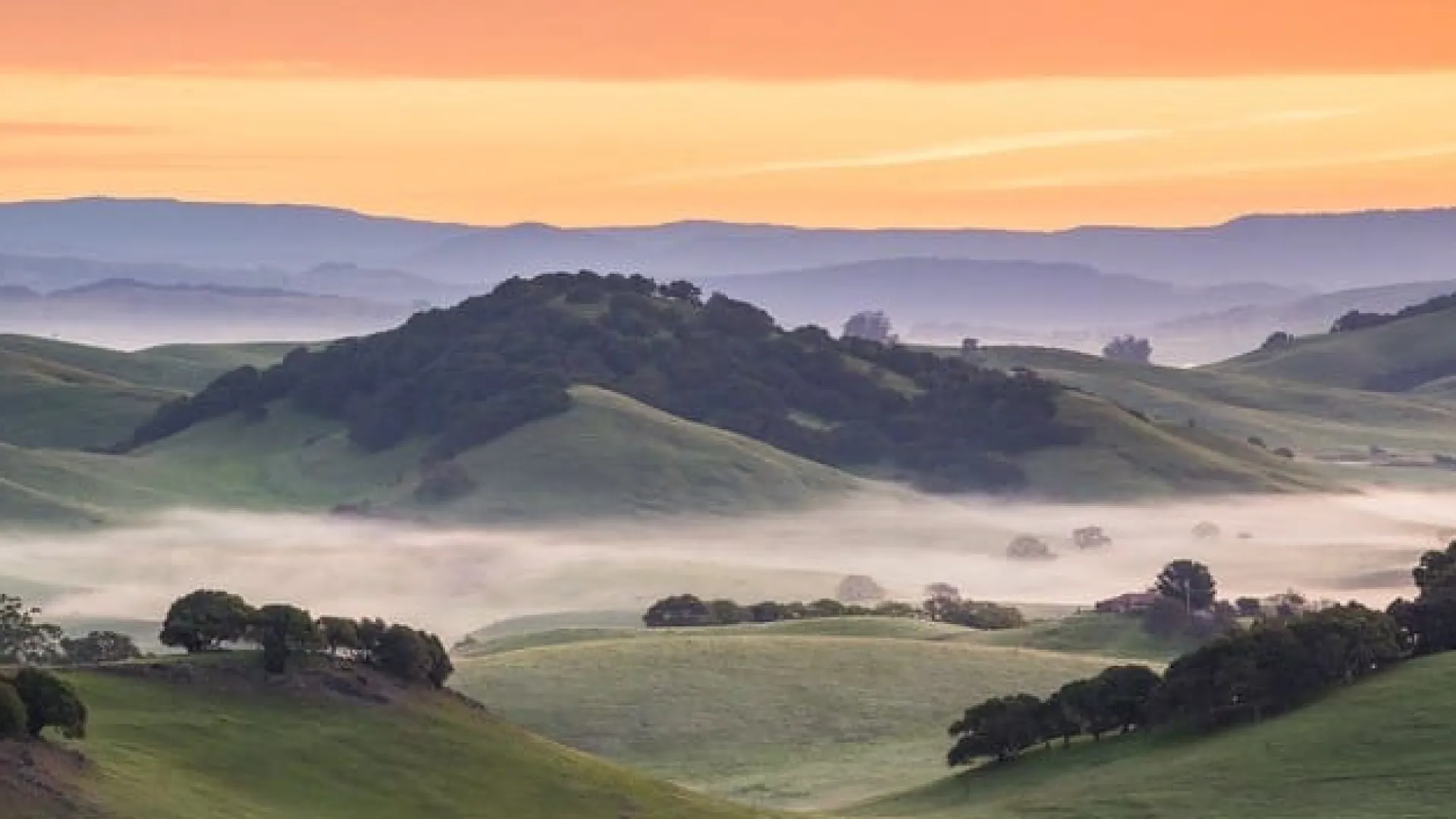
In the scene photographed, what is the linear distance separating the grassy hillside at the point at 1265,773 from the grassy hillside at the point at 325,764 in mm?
14464

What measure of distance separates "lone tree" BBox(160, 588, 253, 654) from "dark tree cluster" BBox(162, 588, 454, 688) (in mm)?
26

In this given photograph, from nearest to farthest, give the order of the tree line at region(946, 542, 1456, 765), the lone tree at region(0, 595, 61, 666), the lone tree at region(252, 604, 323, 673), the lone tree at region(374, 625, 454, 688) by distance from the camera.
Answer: the lone tree at region(252, 604, 323, 673)
the lone tree at region(374, 625, 454, 688)
the tree line at region(946, 542, 1456, 765)
the lone tree at region(0, 595, 61, 666)

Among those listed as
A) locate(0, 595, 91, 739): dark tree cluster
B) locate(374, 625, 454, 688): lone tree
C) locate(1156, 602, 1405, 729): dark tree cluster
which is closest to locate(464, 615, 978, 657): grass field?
locate(1156, 602, 1405, 729): dark tree cluster

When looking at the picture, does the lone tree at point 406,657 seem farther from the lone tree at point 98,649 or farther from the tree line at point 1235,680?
the lone tree at point 98,649

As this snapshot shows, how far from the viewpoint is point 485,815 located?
81438 millimetres

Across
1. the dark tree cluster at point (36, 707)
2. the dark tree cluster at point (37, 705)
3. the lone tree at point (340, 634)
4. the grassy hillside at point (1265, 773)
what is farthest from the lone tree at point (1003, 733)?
the dark tree cluster at point (36, 707)

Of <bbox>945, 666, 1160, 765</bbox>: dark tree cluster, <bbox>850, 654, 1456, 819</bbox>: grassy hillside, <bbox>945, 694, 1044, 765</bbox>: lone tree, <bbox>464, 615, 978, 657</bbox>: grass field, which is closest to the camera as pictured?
<bbox>850, 654, 1456, 819</bbox>: grassy hillside

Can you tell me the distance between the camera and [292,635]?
85.9 meters

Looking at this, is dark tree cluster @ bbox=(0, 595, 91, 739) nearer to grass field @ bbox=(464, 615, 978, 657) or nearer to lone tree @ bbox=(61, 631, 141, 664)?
lone tree @ bbox=(61, 631, 141, 664)

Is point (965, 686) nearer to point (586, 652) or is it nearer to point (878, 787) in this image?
point (586, 652)

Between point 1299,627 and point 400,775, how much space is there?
131ft

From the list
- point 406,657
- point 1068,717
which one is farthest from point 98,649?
point 1068,717

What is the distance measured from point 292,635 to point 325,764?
6772 mm

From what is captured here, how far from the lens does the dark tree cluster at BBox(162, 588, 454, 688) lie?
85.9m
